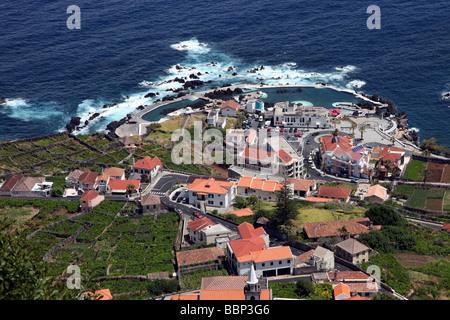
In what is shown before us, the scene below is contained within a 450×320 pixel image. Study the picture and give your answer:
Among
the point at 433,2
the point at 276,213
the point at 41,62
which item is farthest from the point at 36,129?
the point at 433,2

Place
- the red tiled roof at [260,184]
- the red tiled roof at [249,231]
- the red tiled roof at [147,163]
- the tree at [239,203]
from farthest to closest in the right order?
the red tiled roof at [147,163], the red tiled roof at [260,184], the tree at [239,203], the red tiled roof at [249,231]

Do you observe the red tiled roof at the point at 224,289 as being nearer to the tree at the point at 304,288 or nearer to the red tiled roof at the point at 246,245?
the tree at the point at 304,288

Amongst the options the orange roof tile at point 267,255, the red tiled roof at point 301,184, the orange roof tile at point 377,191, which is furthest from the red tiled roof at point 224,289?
the orange roof tile at point 377,191

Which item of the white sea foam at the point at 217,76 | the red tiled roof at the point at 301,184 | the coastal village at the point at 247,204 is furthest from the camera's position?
the white sea foam at the point at 217,76

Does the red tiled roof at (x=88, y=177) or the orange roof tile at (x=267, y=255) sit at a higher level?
the red tiled roof at (x=88, y=177)

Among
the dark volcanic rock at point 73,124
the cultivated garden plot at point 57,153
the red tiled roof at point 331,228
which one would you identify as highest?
the dark volcanic rock at point 73,124

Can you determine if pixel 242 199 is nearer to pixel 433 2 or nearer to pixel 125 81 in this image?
A: pixel 125 81

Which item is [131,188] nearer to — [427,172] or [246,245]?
[246,245]
